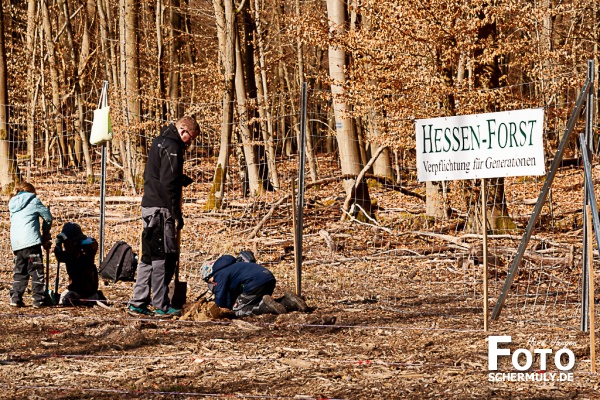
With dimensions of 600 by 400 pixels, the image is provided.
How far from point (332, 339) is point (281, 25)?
24314 mm

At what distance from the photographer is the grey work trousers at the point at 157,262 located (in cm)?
892

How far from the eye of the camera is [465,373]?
6.36 meters

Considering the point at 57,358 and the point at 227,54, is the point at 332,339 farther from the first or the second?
the point at 227,54

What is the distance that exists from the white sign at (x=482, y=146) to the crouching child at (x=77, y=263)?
4101 millimetres

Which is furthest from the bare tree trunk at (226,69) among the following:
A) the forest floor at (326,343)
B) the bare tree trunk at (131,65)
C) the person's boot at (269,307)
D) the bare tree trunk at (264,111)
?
the person's boot at (269,307)

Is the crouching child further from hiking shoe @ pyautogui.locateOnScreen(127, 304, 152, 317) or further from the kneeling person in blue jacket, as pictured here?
the kneeling person in blue jacket

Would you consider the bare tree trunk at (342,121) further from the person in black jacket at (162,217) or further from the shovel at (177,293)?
the person in black jacket at (162,217)

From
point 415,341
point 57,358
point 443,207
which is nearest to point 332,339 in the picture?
point 415,341

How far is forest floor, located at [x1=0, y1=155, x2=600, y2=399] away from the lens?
5973mm

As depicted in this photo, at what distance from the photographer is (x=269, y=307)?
29.6 ft

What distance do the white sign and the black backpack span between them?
3.57 m

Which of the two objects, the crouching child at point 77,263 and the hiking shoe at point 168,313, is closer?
the hiking shoe at point 168,313

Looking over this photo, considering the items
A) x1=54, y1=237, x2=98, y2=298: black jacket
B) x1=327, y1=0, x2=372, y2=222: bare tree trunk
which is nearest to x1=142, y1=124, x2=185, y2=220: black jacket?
x1=54, y1=237, x2=98, y2=298: black jacket

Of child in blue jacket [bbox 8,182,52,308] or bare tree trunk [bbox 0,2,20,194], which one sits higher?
bare tree trunk [bbox 0,2,20,194]
